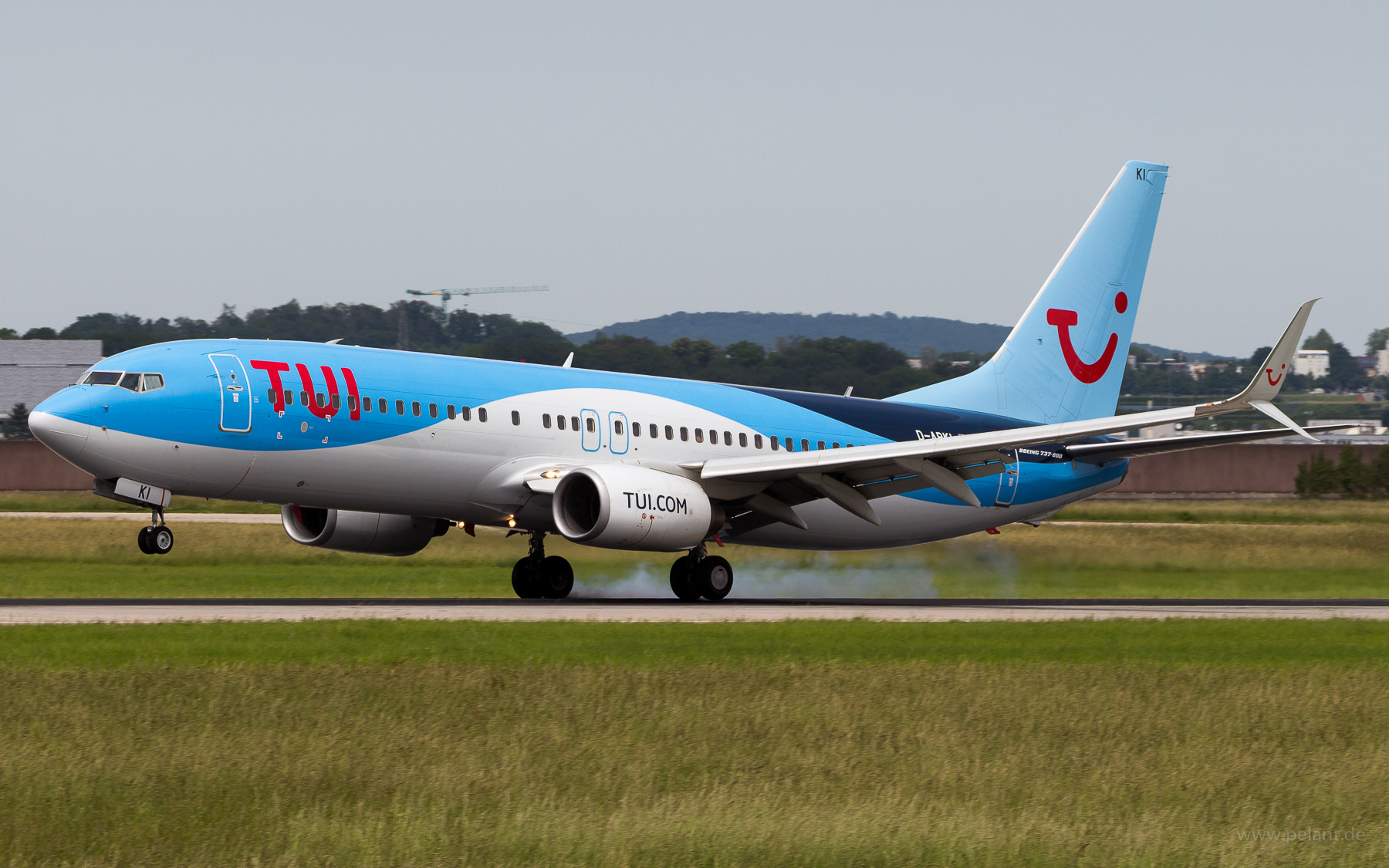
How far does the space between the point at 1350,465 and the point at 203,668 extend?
71440 mm

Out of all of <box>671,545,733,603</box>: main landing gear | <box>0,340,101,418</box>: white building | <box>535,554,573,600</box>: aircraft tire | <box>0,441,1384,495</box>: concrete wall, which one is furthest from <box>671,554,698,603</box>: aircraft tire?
<box>0,340,101,418</box>: white building

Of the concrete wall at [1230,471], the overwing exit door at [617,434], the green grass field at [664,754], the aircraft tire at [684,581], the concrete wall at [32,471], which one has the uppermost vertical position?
the overwing exit door at [617,434]

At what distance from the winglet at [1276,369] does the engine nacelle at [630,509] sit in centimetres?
897

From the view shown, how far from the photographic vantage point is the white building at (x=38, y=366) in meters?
108

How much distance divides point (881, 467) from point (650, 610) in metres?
5.07

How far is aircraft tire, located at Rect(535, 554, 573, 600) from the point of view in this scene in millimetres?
27609

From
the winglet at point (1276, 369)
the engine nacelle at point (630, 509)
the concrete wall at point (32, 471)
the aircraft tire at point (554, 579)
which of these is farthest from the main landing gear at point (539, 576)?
the concrete wall at point (32, 471)

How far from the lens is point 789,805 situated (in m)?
9.73

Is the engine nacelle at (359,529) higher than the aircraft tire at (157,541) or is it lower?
lower

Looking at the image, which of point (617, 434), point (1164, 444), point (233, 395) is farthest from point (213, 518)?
point (1164, 444)

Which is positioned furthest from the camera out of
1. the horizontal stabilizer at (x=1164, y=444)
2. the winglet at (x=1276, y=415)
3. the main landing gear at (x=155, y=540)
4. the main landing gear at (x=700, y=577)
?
the main landing gear at (x=700, y=577)

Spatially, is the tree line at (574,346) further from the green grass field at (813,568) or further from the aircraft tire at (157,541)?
the aircraft tire at (157,541)

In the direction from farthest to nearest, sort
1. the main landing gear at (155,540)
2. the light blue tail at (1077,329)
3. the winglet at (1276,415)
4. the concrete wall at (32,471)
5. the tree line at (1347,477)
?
the concrete wall at (32,471)
the tree line at (1347,477)
the light blue tail at (1077,329)
the main landing gear at (155,540)
the winglet at (1276,415)

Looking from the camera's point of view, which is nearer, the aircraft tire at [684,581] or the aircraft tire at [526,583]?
the aircraft tire at [684,581]
